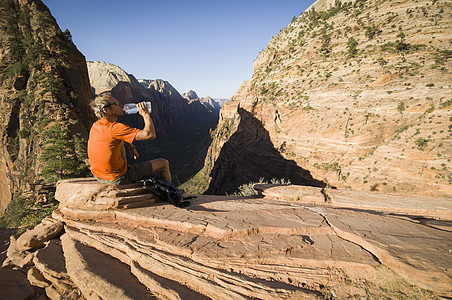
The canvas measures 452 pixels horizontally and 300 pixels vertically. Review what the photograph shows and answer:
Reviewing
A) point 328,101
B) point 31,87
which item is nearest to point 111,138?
point 328,101

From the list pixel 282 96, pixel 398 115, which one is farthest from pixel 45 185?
pixel 398 115

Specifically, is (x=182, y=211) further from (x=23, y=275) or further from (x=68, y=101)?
(x=68, y=101)

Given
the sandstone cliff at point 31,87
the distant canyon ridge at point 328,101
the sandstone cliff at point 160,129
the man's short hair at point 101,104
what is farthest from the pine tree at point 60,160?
the sandstone cliff at point 160,129

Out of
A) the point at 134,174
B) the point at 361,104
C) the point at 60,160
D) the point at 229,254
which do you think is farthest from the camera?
the point at 361,104

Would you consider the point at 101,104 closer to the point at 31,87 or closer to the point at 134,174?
the point at 134,174

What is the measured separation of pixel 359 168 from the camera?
725 inches

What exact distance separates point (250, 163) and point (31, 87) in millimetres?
29053

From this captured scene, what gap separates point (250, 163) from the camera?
31016 millimetres

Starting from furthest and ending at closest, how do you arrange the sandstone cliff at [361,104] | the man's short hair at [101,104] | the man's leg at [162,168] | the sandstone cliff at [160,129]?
the sandstone cliff at [160,129]
the sandstone cliff at [361,104]
the man's leg at [162,168]
the man's short hair at [101,104]

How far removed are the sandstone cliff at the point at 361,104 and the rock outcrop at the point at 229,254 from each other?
1759 centimetres

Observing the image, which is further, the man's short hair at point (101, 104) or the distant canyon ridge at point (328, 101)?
the distant canyon ridge at point (328, 101)

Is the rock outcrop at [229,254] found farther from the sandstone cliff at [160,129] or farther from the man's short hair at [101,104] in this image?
the sandstone cliff at [160,129]

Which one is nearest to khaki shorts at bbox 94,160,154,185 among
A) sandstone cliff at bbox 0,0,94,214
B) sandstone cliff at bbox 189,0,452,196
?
sandstone cliff at bbox 0,0,94,214

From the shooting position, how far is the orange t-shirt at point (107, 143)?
124 inches
